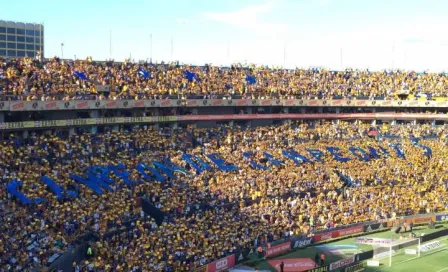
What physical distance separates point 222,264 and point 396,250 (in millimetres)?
15542

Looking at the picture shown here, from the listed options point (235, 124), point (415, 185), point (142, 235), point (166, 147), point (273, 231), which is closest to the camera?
point (142, 235)

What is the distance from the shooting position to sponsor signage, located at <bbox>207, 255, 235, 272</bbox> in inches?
1430

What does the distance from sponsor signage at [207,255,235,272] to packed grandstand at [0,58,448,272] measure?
2.45ft

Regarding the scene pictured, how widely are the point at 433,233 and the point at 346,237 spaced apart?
6998 millimetres

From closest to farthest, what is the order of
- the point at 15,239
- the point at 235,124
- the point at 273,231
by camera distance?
the point at 15,239, the point at 273,231, the point at 235,124

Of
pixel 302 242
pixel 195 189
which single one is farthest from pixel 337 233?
pixel 195 189

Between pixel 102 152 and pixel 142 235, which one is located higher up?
pixel 102 152

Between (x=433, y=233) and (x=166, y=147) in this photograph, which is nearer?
(x=433, y=233)

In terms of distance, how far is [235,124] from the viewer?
2682 inches

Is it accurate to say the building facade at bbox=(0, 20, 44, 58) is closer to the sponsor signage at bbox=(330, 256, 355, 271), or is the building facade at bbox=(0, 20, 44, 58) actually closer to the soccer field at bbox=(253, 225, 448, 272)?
the soccer field at bbox=(253, 225, 448, 272)

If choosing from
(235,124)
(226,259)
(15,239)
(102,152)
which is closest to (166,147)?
(102,152)

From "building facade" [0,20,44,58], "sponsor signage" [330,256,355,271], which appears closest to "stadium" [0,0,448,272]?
"sponsor signage" [330,256,355,271]

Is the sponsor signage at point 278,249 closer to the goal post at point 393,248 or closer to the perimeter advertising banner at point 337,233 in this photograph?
the perimeter advertising banner at point 337,233

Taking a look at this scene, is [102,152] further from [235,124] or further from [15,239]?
[235,124]
